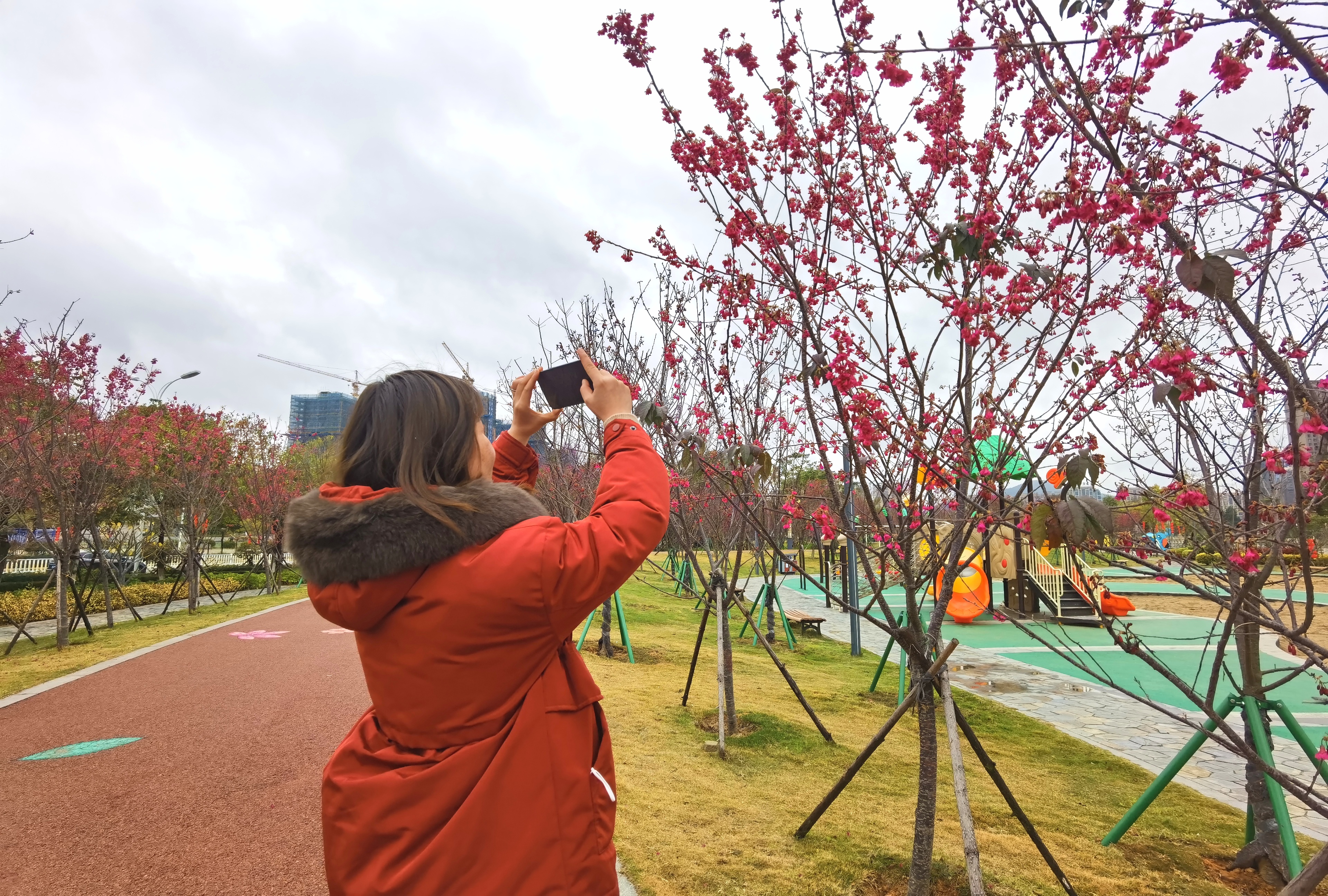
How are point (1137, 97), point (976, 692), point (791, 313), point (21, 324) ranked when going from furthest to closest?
point (21, 324) → point (976, 692) → point (791, 313) → point (1137, 97)

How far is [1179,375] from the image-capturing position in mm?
1833

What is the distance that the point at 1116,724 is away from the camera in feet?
23.0

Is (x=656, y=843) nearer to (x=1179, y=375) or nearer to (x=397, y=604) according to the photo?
(x=397, y=604)

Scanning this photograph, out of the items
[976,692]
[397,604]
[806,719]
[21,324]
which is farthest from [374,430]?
[21,324]

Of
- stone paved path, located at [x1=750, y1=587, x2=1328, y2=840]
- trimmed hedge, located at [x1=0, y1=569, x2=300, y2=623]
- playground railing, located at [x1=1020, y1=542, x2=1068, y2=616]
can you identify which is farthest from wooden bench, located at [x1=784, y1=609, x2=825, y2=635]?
trimmed hedge, located at [x1=0, y1=569, x2=300, y2=623]

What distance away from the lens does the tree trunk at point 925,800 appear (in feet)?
10.5

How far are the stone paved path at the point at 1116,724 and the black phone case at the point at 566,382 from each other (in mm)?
5589

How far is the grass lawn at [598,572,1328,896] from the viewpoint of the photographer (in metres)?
3.58

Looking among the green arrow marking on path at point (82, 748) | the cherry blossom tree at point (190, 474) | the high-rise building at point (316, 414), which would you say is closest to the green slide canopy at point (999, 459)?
the green arrow marking on path at point (82, 748)

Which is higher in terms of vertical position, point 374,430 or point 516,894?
point 374,430

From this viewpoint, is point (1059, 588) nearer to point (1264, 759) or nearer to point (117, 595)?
point (1264, 759)

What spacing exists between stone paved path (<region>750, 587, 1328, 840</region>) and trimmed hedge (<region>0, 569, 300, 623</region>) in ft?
41.8

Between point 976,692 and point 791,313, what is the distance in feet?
19.5

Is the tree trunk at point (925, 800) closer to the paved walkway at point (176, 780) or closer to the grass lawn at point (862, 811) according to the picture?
the grass lawn at point (862, 811)
